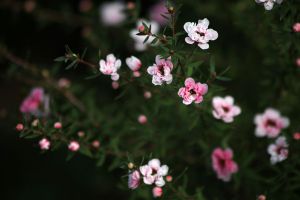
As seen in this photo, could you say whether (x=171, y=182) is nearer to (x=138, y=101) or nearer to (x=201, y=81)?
(x=201, y=81)

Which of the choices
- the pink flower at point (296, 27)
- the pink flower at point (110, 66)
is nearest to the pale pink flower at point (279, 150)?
the pink flower at point (296, 27)

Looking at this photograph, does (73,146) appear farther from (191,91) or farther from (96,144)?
(191,91)

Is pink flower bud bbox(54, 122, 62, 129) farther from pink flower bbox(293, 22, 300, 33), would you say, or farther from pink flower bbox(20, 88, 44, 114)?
pink flower bbox(293, 22, 300, 33)

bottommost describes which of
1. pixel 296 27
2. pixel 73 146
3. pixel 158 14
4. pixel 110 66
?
pixel 158 14

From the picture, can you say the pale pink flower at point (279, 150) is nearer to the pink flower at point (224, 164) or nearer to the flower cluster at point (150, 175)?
the pink flower at point (224, 164)

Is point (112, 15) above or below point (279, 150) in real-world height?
below

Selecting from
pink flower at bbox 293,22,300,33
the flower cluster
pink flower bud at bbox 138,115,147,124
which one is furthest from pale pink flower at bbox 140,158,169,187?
pink flower at bbox 293,22,300,33

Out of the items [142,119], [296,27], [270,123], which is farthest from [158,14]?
[296,27]
